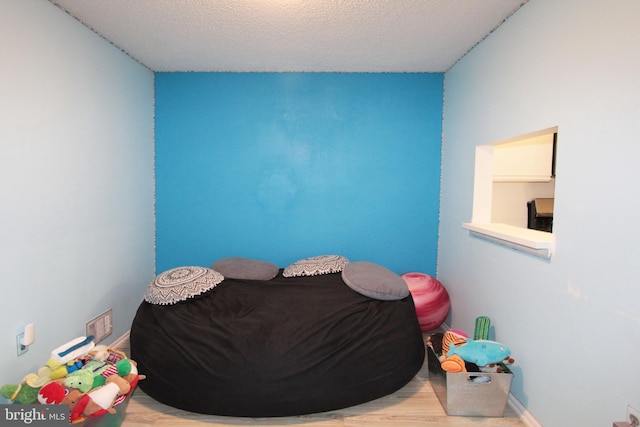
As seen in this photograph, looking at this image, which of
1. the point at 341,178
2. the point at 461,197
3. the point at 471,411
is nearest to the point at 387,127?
the point at 341,178

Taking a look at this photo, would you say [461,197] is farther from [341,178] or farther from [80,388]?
[80,388]

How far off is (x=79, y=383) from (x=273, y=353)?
36.4 inches

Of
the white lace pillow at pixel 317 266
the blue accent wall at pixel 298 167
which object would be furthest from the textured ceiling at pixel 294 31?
the white lace pillow at pixel 317 266

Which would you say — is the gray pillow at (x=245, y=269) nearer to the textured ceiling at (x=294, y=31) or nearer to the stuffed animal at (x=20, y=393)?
the stuffed animal at (x=20, y=393)

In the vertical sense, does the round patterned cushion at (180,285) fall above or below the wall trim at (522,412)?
above

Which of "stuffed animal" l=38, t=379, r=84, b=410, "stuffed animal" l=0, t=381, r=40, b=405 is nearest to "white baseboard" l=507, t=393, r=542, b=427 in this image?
"stuffed animal" l=38, t=379, r=84, b=410

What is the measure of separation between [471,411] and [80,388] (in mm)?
2035

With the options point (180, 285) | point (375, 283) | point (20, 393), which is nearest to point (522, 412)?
point (375, 283)

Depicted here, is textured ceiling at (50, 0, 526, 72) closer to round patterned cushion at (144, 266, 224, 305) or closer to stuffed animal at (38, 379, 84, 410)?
round patterned cushion at (144, 266, 224, 305)

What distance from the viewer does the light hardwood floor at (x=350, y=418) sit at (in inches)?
71.7

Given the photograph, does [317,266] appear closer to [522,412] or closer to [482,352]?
[482,352]

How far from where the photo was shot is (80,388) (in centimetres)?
157

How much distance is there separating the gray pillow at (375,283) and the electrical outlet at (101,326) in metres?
1.81

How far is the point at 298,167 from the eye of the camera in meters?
3.20
